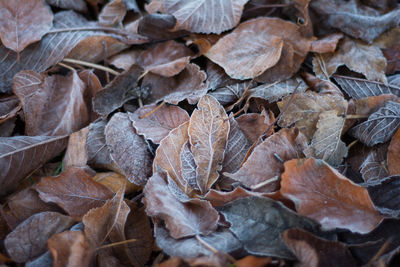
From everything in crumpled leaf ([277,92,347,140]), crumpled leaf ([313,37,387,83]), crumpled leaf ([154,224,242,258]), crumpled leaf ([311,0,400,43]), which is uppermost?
crumpled leaf ([311,0,400,43])

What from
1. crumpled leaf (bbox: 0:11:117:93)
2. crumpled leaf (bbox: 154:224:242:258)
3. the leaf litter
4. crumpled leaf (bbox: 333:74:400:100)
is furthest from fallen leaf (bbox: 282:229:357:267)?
crumpled leaf (bbox: 0:11:117:93)

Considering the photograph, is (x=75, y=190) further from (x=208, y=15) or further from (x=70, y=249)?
(x=208, y=15)

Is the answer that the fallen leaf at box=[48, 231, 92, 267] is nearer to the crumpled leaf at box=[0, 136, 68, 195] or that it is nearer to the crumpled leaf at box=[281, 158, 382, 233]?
the crumpled leaf at box=[0, 136, 68, 195]

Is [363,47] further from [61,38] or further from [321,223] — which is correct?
[61,38]

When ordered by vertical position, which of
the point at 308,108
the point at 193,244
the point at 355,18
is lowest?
the point at 193,244

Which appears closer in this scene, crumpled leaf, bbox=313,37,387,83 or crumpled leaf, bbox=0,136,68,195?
crumpled leaf, bbox=0,136,68,195

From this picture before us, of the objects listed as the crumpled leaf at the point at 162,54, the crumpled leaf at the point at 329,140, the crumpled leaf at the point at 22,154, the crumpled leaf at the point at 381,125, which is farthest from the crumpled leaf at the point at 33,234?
the crumpled leaf at the point at 381,125

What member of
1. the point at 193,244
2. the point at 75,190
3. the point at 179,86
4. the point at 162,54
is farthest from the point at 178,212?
the point at 162,54
